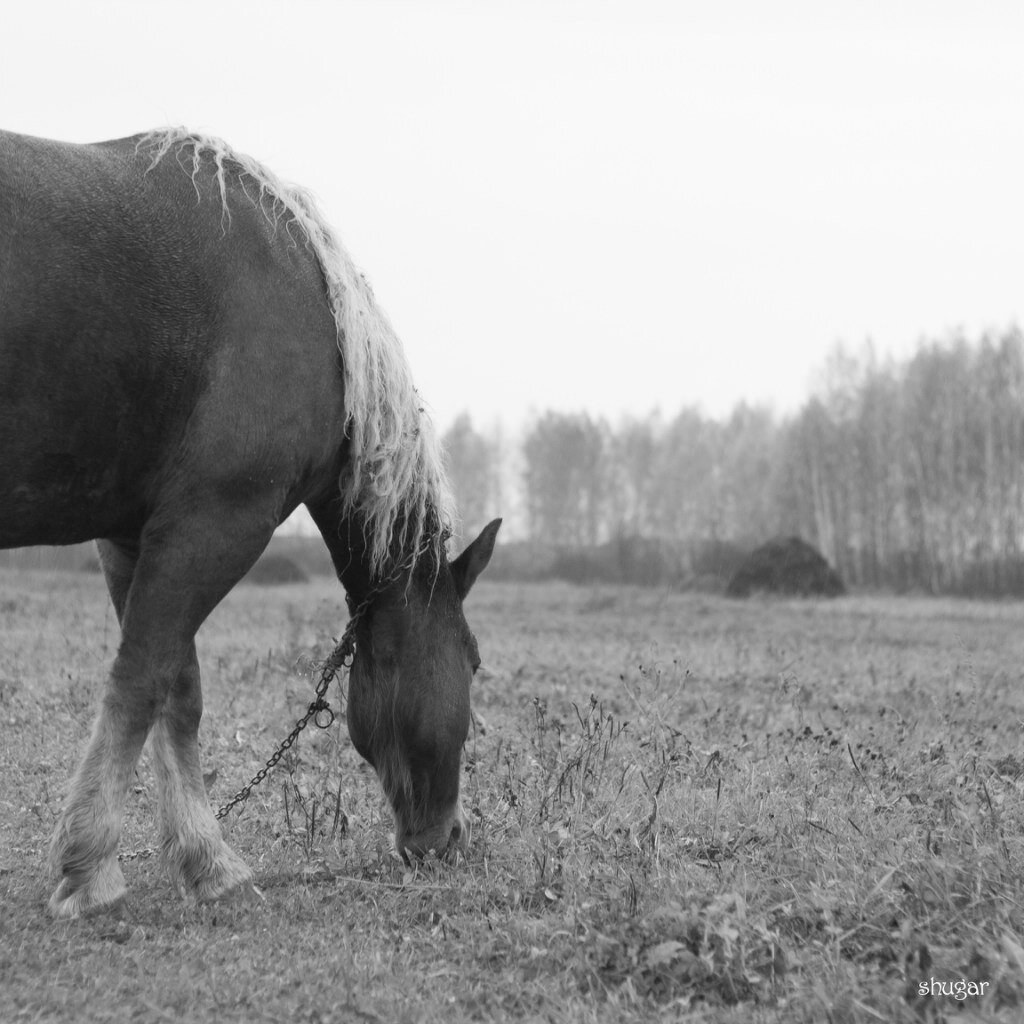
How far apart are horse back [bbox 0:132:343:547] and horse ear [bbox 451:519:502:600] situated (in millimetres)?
786

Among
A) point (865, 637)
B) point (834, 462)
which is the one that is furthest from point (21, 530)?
point (834, 462)

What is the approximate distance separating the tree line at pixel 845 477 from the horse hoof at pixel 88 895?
33.1 meters

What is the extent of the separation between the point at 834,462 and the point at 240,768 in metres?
48.6

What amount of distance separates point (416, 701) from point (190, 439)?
1.34 m

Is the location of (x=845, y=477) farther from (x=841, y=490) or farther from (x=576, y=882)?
(x=576, y=882)

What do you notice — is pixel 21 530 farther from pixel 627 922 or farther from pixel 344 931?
pixel 627 922

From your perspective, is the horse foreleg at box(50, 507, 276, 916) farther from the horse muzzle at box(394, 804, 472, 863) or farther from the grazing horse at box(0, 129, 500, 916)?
the horse muzzle at box(394, 804, 472, 863)

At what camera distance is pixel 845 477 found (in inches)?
2031

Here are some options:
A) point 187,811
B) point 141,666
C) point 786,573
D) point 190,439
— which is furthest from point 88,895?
point 786,573

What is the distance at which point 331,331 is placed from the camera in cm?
405

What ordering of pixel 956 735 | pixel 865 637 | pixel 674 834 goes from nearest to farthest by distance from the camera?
pixel 674 834
pixel 956 735
pixel 865 637

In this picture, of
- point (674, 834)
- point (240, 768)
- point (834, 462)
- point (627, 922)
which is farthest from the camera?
point (834, 462)

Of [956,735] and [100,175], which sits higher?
[100,175]

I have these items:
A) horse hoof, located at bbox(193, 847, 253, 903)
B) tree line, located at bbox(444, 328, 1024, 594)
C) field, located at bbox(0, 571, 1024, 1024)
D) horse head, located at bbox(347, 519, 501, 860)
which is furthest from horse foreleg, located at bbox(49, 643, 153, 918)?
tree line, located at bbox(444, 328, 1024, 594)
